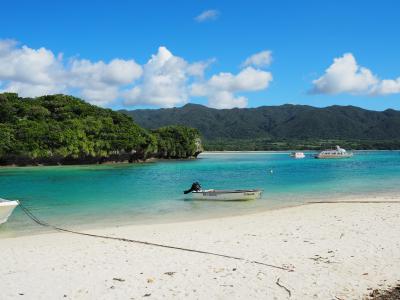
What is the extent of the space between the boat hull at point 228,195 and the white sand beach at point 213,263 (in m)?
8.68

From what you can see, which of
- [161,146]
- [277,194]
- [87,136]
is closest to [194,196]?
[277,194]

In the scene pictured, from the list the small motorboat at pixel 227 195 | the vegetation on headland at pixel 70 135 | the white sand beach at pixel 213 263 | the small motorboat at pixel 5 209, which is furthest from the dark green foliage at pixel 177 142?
the white sand beach at pixel 213 263

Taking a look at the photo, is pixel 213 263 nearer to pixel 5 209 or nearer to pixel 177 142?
pixel 5 209

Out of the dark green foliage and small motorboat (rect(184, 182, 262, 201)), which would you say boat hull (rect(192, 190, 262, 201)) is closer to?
small motorboat (rect(184, 182, 262, 201))

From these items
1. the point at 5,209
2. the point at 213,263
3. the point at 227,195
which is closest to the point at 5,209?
the point at 5,209

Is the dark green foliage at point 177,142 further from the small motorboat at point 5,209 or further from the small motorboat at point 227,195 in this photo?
the small motorboat at point 5,209

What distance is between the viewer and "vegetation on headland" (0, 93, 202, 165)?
81.1 metres

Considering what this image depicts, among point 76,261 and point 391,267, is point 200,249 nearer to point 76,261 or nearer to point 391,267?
point 76,261

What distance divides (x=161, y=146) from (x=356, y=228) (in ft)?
329

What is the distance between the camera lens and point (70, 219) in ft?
66.6

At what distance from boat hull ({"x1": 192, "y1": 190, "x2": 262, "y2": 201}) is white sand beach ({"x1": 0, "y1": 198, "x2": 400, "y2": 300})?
342 inches

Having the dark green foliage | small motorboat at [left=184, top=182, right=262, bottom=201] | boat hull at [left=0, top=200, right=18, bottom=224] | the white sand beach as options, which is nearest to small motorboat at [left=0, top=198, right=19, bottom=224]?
boat hull at [left=0, top=200, right=18, bottom=224]

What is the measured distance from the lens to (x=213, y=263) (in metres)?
10.7

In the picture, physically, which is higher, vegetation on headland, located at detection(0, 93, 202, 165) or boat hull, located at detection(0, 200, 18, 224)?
vegetation on headland, located at detection(0, 93, 202, 165)
